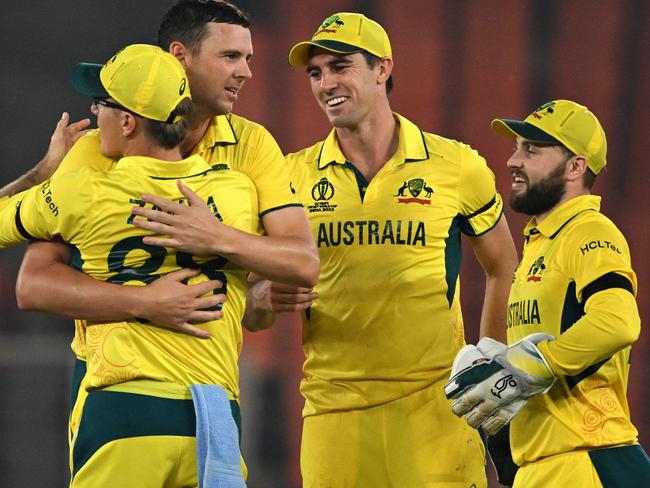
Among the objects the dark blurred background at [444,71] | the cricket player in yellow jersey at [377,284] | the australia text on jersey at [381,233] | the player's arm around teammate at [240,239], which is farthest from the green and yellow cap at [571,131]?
the dark blurred background at [444,71]

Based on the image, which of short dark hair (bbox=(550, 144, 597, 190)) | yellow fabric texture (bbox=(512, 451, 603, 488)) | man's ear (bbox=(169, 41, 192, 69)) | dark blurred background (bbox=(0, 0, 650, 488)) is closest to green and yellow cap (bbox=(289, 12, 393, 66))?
man's ear (bbox=(169, 41, 192, 69))

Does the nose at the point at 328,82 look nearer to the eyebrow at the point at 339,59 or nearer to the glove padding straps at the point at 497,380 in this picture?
the eyebrow at the point at 339,59

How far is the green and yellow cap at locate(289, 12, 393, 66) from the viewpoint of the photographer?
3109mm

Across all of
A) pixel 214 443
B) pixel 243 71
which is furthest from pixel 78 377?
pixel 243 71

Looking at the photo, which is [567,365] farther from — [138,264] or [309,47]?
[309,47]

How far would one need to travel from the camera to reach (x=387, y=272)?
298 centimetres

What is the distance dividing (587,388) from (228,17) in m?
1.22

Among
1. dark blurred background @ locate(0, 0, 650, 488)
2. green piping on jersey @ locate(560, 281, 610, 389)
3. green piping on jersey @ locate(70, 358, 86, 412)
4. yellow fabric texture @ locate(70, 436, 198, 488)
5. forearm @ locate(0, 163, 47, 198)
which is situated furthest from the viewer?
dark blurred background @ locate(0, 0, 650, 488)

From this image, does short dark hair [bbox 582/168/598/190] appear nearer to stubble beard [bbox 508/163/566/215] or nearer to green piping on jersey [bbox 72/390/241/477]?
stubble beard [bbox 508/163/566/215]

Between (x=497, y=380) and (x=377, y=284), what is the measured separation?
51cm

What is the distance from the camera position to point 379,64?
3.20 metres

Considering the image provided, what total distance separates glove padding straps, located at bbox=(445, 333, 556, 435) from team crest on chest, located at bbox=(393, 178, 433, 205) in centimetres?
51

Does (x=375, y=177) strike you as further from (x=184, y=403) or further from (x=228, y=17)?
(x=184, y=403)

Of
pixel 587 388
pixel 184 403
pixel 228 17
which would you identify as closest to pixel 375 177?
pixel 228 17
